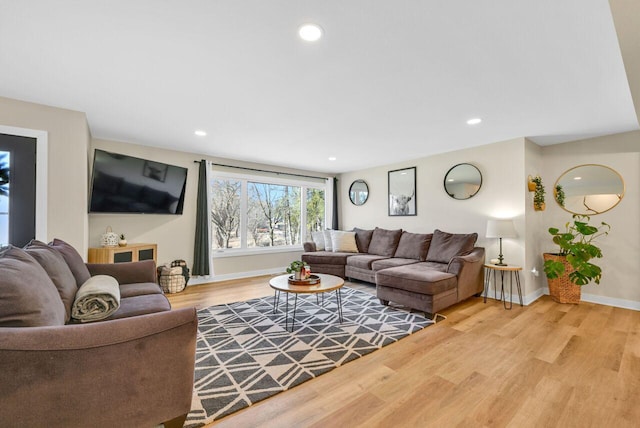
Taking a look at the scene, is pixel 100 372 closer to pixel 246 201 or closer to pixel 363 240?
pixel 246 201

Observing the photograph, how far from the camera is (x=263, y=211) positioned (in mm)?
5703

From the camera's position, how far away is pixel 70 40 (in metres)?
1.79

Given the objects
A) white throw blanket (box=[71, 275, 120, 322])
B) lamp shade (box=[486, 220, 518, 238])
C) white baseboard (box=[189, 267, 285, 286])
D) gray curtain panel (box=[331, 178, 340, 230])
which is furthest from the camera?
gray curtain panel (box=[331, 178, 340, 230])

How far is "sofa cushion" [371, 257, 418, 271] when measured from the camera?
4291 millimetres

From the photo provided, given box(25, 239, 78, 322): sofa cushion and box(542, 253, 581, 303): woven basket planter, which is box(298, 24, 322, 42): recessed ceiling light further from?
box(542, 253, 581, 303): woven basket planter

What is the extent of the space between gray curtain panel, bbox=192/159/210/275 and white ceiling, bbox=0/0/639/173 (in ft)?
4.22

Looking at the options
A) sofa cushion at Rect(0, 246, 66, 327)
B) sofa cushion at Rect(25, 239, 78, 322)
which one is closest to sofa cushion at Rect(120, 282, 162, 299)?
sofa cushion at Rect(25, 239, 78, 322)

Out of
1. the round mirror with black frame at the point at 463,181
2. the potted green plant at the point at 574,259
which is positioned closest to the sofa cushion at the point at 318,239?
the round mirror with black frame at the point at 463,181

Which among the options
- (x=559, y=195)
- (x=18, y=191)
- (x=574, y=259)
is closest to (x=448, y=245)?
(x=574, y=259)

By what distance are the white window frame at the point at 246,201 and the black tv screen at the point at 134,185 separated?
0.72 meters

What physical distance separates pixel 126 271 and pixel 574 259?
515 centimetres

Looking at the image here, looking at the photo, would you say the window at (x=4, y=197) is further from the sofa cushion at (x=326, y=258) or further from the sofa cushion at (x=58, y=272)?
the sofa cushion at (x=326, y=258)

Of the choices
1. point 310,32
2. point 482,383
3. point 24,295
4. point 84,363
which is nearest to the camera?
point 84,363

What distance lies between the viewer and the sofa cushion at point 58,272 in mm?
1725
